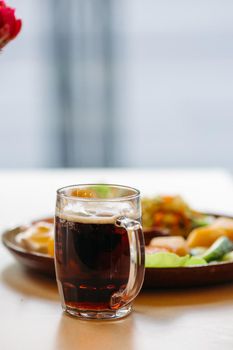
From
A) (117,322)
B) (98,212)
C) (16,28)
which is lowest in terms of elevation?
(117,322)

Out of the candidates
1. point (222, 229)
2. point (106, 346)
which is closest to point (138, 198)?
point (106, 346)

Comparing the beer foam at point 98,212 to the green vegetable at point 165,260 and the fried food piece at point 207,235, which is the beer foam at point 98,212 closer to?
the green vegetable at point 165,260

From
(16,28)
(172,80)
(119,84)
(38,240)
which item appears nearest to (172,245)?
(38,240)

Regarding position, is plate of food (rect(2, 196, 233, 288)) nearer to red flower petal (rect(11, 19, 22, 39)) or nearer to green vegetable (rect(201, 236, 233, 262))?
green vegetable (rect(201, 236, 233, 262))

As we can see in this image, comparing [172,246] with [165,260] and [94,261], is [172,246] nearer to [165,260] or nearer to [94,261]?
[165,260]

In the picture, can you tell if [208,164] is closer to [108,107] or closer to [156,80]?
[156,80]

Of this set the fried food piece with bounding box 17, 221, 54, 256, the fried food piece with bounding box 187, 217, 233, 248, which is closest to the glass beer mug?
the fried food piece with bounding box 17, 221, 54, 256

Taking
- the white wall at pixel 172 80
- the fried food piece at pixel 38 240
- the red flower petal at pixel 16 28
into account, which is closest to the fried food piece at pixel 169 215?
the fried food piece at pixel 38 240

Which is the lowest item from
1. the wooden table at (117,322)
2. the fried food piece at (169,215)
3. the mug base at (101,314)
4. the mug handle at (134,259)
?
the wooden table at (117,322)
